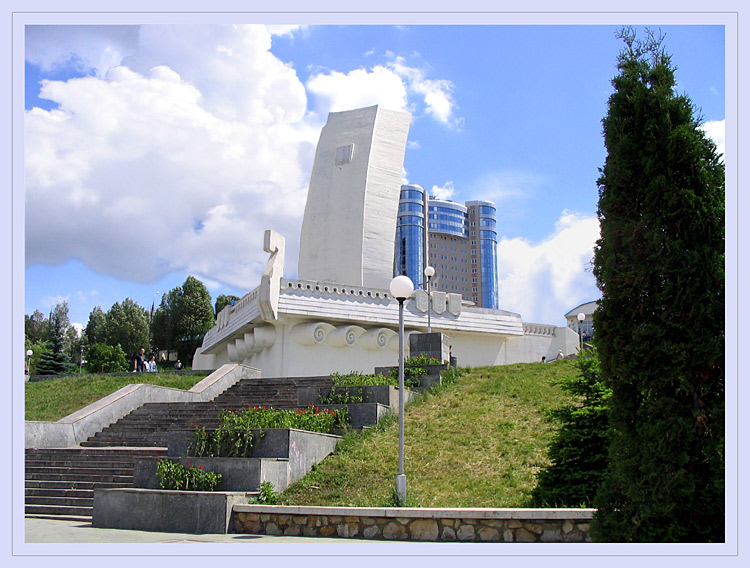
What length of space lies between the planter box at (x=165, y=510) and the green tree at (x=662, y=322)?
4078 millimetres

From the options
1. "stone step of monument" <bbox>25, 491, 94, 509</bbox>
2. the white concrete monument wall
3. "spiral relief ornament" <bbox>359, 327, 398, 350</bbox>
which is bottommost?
"stone step of monument" <bbox>25, 491, 94, 509</bbox>

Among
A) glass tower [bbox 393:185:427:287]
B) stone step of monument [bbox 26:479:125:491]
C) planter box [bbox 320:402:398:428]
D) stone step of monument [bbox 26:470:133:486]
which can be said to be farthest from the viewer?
glass tower [bbox 393:185:427:287]

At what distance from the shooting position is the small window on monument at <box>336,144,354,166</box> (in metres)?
24.1

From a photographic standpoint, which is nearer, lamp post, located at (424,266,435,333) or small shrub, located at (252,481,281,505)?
small shrub, located at (252,481,281,505)

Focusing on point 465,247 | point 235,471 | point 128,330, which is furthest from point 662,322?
point 465,247

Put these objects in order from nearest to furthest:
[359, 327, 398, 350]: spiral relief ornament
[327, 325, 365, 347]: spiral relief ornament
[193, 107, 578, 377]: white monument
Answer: [193, 107, 578, 377]: white monument → [327, 325, 365, 347]: spiral relief ornament → [359, 327, 398, 350]: spiral relief ornament

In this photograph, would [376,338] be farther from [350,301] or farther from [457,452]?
[457,452]

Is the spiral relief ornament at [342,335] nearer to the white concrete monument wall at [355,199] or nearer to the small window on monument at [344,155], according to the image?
the white concrete monument wall at [355,199]

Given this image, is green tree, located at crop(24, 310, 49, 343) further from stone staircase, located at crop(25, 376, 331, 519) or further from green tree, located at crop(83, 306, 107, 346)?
stone staircase, located at crop(25, 376, 331, 519)

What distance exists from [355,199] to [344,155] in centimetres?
183

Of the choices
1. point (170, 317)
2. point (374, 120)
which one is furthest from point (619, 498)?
point (170, 317)

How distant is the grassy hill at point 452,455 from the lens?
846 cm

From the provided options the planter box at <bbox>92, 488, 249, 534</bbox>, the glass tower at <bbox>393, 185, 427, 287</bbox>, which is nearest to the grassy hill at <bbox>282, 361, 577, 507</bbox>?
the planter box at <bbox>92, 488, 249, 534</bbox>

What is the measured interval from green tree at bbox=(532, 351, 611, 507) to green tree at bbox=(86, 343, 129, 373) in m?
35.3
